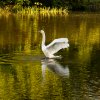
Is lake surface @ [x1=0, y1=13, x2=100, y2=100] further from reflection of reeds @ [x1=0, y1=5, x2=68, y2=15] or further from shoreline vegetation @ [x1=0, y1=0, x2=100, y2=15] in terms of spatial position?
shoreline vegetation @ [x1=0, y1=0, x2=100, y2=15]

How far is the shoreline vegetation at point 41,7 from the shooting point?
6331cm

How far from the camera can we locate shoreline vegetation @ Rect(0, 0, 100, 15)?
208 ft

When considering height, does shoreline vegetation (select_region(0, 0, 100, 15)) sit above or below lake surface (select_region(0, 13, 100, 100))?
above

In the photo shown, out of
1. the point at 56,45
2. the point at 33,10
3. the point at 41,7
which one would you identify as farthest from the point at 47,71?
the point at 41,7

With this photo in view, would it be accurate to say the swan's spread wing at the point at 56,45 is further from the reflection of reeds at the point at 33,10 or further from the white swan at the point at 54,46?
the reflection of reeds at the point at 33,10

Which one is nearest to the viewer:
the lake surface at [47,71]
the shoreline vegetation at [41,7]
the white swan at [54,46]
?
the lake surface at [47,71]

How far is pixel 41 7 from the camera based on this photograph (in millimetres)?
67312

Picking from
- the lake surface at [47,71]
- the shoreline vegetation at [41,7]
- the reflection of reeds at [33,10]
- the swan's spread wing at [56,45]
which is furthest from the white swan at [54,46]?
the reflection of reeds at [33,10]

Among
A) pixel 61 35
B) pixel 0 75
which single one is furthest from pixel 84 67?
pixel 61 35

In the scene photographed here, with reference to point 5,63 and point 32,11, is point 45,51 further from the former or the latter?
point 32,11

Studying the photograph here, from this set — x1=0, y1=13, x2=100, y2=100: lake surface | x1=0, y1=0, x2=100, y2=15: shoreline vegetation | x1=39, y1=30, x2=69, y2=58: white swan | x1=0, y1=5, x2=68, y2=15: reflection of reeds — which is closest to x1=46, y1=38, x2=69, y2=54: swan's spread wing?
x1=39, y1=30, x2=69, y2=58: white swan

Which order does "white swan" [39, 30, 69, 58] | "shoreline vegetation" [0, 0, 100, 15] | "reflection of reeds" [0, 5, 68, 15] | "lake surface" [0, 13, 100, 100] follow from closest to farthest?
1. "lake surface" [0, 13, 100, 100]
2. "white swan" [39, 30, 69, 58]
3. "reflection of reeds" [0, 5, 68, 15]
4. "shoreline vegetation" [0, 0, 100, 15]

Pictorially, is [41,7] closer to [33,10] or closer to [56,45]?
[33,10]

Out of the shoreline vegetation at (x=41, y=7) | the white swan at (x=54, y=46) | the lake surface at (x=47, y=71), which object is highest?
the shoreline vegetation at (x=41, y=7)
